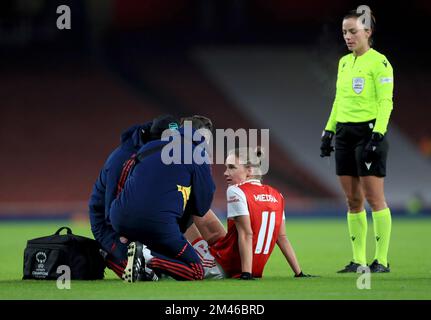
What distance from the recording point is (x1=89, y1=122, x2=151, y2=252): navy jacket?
773 centimetres

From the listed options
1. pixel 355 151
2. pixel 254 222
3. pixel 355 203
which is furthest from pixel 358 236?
pixel 254 222

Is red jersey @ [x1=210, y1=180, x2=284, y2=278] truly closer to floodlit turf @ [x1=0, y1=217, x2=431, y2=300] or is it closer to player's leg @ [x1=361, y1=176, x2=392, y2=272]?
floodlit turf @ [x1=0, y1=217, x2=431, y2=300]

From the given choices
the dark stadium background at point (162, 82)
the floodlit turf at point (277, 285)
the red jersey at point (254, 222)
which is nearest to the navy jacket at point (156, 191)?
the red jersey at point (254, 222)

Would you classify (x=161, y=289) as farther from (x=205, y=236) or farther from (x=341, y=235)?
(x=341, y=235)

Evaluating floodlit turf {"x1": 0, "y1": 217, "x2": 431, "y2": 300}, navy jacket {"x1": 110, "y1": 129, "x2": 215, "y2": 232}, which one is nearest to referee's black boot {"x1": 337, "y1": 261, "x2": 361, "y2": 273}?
floodlit turf {"x1": 0, "y1": 217, "x2": 431, "y2": 300}

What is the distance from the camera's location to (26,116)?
2522 centimetres

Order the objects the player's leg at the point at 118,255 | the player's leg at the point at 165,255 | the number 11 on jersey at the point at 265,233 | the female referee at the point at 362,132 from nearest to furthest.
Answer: the player's leg at the point at 165,255 < the player's leg at the point at 118,255 < the number 11 on jersey at the point at 265,233 < the female referee at the point at 362,132

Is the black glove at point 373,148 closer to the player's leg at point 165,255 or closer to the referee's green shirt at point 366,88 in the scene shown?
the referee's green shirt at point 366,88

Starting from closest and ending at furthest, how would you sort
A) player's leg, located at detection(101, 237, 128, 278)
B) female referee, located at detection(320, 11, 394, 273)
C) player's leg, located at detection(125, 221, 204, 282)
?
player's leg, located at detection(125, 221, 204, 282) < player's leg, located at detection(101, 237, 128, 278) < female referee, located at detection(320, 11, 394, 273)

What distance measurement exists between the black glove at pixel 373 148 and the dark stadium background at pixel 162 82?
14.9 metres

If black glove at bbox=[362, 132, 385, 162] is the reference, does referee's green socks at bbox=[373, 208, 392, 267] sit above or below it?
below

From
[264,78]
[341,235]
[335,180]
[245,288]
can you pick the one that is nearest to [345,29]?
[245,288]

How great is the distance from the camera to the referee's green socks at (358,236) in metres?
8.77

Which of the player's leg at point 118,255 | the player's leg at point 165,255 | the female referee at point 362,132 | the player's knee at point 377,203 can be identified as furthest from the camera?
the player's knee at point 377,203
